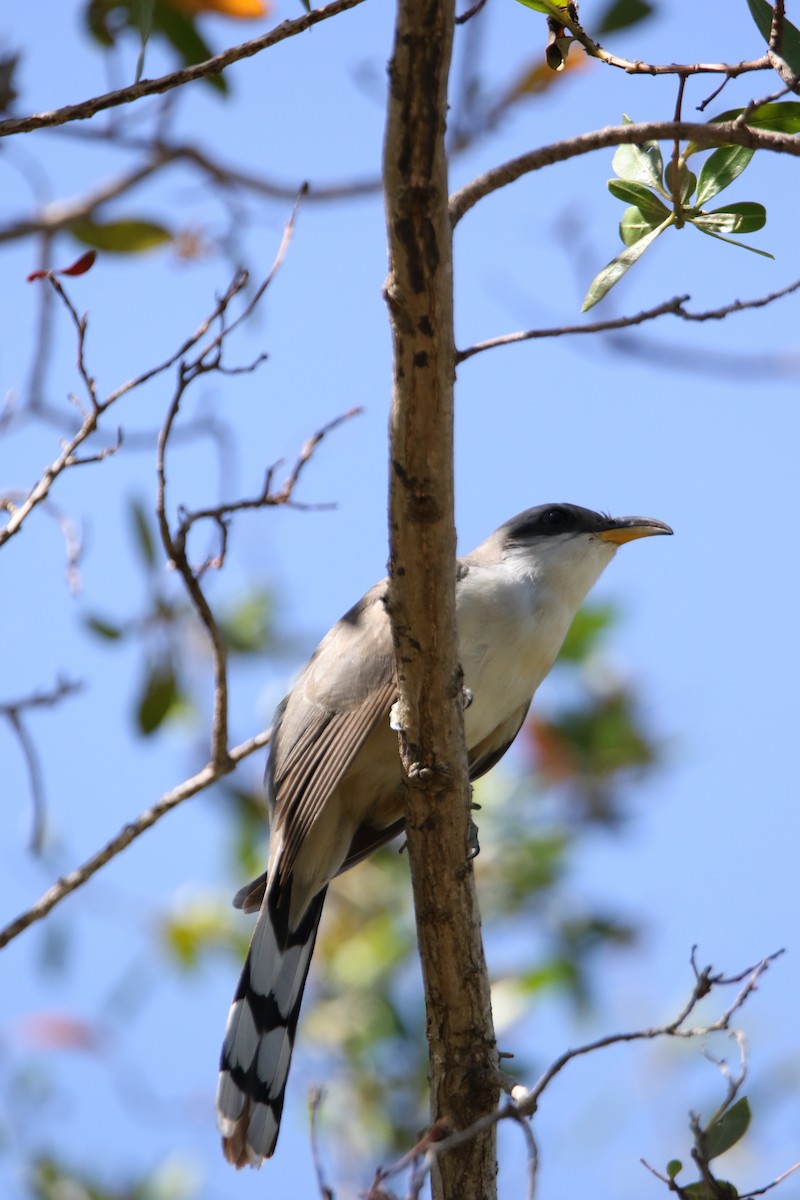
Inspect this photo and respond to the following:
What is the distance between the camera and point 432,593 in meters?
2.74

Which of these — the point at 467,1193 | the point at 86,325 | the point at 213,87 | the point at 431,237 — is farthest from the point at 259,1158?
the point at 213,87

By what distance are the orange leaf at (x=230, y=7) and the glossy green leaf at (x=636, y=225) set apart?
205 centimetres

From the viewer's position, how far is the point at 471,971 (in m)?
3.12

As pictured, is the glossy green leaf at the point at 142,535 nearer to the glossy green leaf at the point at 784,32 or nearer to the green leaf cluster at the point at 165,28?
the green leaf cluster at the point at 165,28

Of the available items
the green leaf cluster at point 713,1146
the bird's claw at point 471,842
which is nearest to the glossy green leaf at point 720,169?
the bird's claw at point 471,842

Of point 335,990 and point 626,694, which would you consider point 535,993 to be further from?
point 626,694

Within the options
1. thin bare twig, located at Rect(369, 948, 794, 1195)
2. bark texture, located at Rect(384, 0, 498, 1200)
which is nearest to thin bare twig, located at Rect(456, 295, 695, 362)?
bark texture, located at Rect(384, 0, 498, 1200)

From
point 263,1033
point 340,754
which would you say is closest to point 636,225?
point 340,754

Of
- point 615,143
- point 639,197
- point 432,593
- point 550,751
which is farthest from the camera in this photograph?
point 550,751

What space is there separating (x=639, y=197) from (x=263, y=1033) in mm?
2589

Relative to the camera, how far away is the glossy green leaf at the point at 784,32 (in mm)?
2398

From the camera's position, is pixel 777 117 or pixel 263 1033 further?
pixel 263 1033

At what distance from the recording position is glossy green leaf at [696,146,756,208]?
8.18ft

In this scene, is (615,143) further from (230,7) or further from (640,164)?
(230,7)
